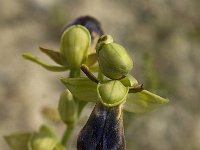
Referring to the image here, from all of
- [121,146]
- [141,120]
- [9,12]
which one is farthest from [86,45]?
[9,12]

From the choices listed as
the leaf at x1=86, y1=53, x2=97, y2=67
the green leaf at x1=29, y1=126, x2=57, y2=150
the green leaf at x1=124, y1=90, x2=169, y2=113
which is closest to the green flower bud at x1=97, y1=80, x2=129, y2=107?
the green leaf at x1=124, y1=90, x2=169, y2=113

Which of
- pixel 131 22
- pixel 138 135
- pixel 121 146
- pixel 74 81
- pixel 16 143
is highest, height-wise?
pixel 74 81

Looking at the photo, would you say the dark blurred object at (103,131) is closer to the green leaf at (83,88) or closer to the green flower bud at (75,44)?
the green leaf at (83,88)

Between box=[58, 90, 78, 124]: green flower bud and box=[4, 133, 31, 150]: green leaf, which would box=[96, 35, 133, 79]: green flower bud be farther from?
box=[4, 133, 31, 150]: green leaf

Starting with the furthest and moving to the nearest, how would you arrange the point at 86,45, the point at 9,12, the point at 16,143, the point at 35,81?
the point at 9,12 → the point at 35,81 → the point at 16,143 → the point at 86,45

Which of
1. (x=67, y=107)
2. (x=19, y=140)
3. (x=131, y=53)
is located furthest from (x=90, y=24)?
(x=131, y=53)

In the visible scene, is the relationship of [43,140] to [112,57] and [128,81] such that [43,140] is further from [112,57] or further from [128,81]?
[112,57]

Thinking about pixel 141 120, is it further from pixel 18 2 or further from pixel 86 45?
pixel 86 45
